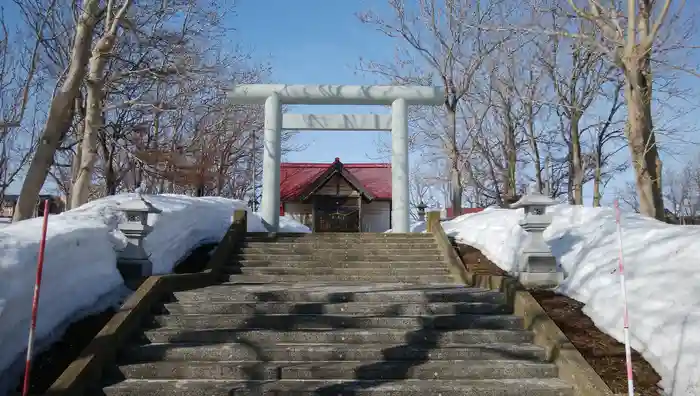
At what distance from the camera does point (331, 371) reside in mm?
4613

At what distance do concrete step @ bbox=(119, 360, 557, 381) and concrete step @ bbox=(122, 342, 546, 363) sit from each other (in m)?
0.15

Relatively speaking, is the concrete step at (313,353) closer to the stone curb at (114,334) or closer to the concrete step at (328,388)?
the stone curb at (114,334)

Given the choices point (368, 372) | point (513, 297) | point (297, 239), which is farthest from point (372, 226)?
point (368, 372)

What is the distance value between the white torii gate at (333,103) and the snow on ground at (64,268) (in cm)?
371

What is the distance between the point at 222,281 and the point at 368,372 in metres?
4.59

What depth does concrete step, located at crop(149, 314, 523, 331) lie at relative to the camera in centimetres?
550

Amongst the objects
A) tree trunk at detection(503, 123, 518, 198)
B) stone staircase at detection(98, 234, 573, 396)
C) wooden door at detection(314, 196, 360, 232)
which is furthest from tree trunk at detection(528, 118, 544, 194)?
stone staircase at detection(98, 234, 573, 396)

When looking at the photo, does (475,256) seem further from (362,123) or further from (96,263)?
(96,263)

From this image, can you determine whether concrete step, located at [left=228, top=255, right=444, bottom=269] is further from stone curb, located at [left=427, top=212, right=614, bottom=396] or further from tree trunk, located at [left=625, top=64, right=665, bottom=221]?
tree trunk, located at [left=625, top=64, right=665, bottom=221]

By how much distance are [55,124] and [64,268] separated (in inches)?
220

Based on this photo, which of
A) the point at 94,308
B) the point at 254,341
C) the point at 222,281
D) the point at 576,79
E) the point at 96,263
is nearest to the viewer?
the point at 254,341

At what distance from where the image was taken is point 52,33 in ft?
45.9

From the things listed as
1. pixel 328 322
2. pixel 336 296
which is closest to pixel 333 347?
pixel 328 322

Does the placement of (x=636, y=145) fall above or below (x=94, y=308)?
above
